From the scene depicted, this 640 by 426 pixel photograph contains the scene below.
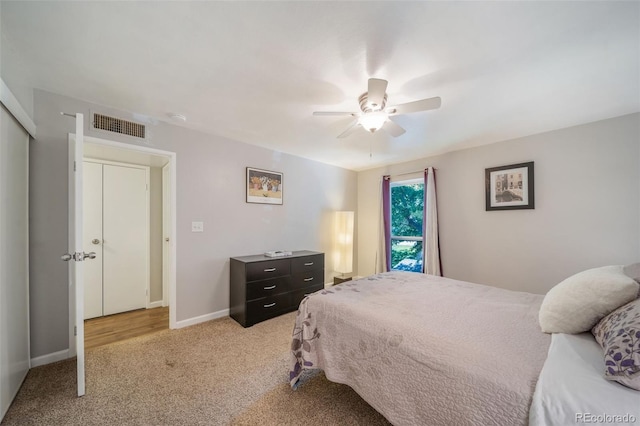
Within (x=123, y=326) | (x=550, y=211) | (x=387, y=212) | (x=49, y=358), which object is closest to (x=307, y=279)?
(x=387, y=212)

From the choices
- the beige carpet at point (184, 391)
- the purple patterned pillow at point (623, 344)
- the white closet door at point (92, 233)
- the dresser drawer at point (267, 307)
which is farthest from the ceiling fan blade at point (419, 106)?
the white closet door at point (92, 233)

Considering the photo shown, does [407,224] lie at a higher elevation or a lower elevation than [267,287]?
higher

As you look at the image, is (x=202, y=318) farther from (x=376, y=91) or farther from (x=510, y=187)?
(x=510, y=187)

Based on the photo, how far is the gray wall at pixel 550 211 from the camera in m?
2.34

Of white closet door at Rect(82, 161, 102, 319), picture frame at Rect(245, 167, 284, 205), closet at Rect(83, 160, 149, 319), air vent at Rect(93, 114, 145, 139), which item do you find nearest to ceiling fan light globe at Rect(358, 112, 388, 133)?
picture frame at Rect(245, 167, 284, 205)

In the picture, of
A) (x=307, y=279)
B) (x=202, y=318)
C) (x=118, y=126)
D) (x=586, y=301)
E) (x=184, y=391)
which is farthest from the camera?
(x=307, y=279)

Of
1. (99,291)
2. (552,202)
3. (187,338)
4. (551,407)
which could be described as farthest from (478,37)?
(99,291)

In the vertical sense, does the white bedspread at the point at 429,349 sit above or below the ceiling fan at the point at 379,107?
below

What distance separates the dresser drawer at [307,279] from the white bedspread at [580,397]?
2653 millimetres

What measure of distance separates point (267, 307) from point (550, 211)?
11.8ft

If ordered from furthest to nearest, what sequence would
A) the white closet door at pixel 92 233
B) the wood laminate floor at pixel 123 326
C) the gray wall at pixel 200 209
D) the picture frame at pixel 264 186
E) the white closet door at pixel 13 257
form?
the picture frame at pixel 264 186 → the white closet door at pixel 92 233 → the wood laminate floor at pixel 123 326 → the gray wall at pixel 200 209 → the white closet door at pixel 13 257

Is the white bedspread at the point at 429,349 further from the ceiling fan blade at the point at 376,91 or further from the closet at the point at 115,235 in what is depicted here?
the closet at the point at 115,235

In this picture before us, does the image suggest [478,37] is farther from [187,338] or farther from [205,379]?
[187,338]

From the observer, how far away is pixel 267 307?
9.60ft
